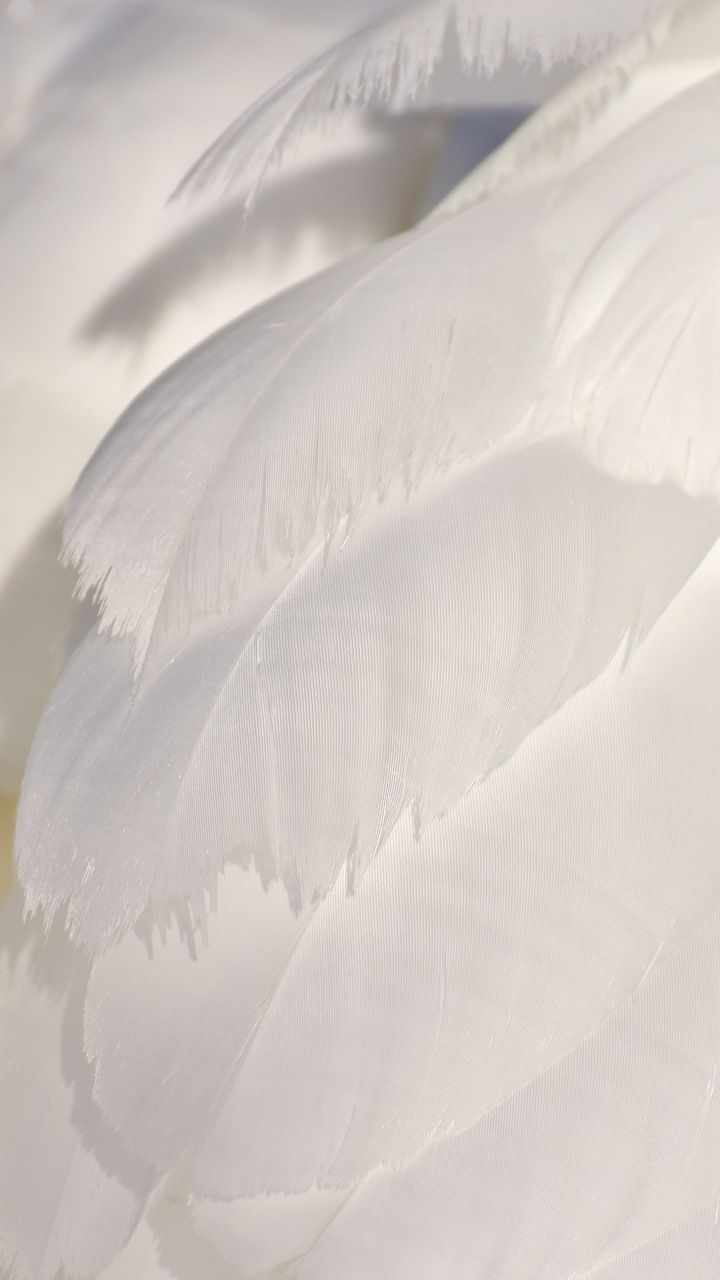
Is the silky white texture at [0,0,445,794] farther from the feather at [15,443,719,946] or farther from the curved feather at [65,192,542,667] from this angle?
the feather at [15,443,719,946]

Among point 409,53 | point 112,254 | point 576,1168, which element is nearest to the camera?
point 576,1168

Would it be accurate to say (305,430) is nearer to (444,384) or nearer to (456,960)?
(444,384)

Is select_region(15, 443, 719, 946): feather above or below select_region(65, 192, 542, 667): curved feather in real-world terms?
below

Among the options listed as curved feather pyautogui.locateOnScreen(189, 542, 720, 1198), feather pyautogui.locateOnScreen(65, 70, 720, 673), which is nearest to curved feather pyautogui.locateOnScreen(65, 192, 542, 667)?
feather pyautogui.locateOnScreen(65, 70, 720, 673)

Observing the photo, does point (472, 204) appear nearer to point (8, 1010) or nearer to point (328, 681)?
point (328, 681)

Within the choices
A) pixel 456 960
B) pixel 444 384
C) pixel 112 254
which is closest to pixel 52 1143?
pixel 456 960

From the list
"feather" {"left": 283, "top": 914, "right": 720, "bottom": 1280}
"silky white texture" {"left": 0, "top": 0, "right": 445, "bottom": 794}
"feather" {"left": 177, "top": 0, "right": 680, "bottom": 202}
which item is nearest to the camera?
"feather" {"left": 283, "top": 914, "right": 720, "bottom": 1280}

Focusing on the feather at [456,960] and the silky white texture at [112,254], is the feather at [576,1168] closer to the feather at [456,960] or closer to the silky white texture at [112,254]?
the feather at [456,960]

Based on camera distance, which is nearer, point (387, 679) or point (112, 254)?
point (387, 679)

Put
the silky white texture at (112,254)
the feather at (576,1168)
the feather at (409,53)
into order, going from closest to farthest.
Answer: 1. the feather at (576,1168)
2. the feather at (409,53)
3. the silky white texture at (112,254)

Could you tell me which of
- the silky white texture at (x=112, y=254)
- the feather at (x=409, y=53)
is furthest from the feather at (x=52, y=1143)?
the feather at (x=409, y=53)
